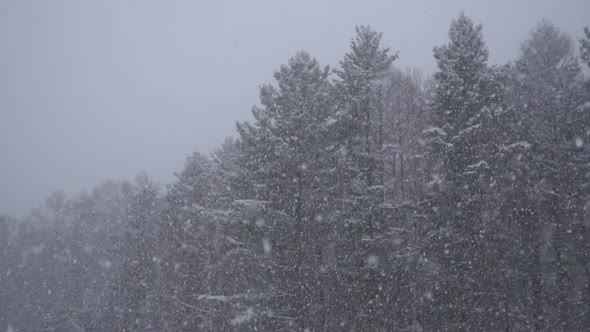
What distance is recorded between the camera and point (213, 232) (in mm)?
20328

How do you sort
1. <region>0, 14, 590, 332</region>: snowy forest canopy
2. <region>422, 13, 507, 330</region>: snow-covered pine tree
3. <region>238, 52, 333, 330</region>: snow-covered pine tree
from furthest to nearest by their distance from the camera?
<region>238, 52, 333, 330</region>: snow-covered pine tree
<region>0, 14, 590, 332</region>: snowy forest canopy
<region>422, 13, 507, 330</region>: snow-covered pine tree

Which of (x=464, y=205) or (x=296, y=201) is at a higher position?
(x=296, y=201)

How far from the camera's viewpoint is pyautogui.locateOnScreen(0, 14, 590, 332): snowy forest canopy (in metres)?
13.1

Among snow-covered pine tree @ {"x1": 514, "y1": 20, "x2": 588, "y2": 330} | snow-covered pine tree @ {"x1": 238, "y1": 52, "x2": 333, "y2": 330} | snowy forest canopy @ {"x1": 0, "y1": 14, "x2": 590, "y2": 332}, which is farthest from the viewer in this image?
snow-covered pine tree @ {"x1": 514, "y1": 20, "x2": 588, "y2": 330}

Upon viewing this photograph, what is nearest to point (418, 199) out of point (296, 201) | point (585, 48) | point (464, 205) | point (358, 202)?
point (464, 205)

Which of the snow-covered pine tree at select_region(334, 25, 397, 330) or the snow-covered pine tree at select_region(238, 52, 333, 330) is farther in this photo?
the snow-covered pine tree at select_region(334, 25, 397, 330)

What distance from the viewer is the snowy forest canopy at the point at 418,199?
13078 mm

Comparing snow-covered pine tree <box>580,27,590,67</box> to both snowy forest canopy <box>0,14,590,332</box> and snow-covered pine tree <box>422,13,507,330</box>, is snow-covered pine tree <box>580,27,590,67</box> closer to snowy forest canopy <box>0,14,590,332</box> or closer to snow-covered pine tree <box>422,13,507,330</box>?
snowy forest canopy <box>0,14,590,332</box>

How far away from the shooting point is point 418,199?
14.3m

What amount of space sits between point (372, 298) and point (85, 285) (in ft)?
99.5

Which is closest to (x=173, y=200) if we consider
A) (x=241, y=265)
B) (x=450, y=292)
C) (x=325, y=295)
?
(x=241, y=265)

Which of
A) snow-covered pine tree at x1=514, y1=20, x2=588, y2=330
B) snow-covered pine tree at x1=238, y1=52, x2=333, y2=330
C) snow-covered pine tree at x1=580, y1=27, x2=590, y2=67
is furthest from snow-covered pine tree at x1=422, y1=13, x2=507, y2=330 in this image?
snow-covered pine tree at x1=580, y1=27, x2=590, y2=67

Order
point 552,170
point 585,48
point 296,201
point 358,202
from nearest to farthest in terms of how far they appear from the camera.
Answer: point 296,201 < point 358,202 < point 552,170 < point 585,48

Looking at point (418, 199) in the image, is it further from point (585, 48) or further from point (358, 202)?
point (585, 48)
